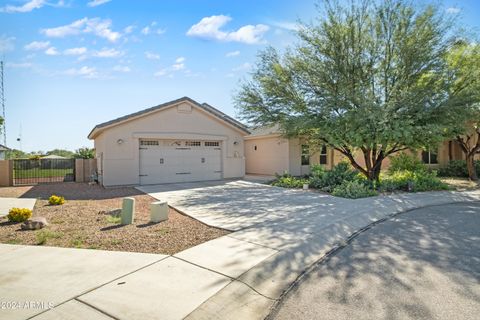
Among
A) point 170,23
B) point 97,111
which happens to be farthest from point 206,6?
point 97,111

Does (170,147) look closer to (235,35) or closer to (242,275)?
(235,35)

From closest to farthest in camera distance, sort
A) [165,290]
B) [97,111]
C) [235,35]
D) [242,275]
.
Answer: [165,290], [242,275], [235,35], [97,111]

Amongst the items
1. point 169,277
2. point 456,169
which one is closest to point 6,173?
point 169,277

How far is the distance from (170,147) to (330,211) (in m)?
9.68

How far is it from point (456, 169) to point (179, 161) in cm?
1679

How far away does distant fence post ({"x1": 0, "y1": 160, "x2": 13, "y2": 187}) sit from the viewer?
15.1 meters

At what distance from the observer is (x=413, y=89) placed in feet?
35.8

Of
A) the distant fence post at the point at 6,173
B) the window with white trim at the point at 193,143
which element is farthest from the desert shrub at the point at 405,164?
the distant fence post at the point at 6,173

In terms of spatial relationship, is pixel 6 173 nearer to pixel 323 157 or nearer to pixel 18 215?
pixel 18 215

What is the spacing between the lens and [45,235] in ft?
17.9

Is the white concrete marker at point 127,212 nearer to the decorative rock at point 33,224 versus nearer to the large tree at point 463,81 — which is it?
the decorative rock at point 33,224

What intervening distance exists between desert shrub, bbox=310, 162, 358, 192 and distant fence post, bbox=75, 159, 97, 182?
12.8 meters

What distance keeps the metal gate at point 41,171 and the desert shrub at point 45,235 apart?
12.7 meters

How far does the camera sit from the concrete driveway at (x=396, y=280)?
2.97 meters
